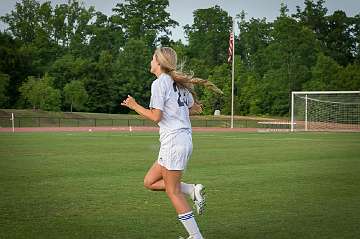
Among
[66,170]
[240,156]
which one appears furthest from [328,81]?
[66,170]

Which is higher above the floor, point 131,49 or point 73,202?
point 131,49

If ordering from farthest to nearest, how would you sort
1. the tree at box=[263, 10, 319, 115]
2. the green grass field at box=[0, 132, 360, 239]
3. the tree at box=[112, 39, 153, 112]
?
1. the tree at box=[112, 39, 153, 112]
2. the tree at box=[263, 10, 319, 115]
3. the green grass field at box=[0, 132, 360, 239]

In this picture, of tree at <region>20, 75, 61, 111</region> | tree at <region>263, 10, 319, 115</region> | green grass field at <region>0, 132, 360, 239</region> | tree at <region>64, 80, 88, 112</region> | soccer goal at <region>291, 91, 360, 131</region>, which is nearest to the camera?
green grass field at <region>0, 132, 360, 239</region>

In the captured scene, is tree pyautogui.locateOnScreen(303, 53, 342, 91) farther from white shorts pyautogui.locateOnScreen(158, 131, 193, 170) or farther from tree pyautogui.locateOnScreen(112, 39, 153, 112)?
white shorts pyautogui.locateOnScreen(158, 131, 193, 170)

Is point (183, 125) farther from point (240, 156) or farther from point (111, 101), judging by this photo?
point (111, 101)

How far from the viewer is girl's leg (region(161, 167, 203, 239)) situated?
691 cm

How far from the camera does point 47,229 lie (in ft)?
26.8

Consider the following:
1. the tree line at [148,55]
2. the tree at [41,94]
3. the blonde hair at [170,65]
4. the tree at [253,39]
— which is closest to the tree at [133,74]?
the tree line at [148,55]

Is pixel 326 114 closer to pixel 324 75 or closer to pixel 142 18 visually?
pixel 324 75

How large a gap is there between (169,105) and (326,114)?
51012 millimetres

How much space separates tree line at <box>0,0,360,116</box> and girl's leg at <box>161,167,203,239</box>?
65.3 metres

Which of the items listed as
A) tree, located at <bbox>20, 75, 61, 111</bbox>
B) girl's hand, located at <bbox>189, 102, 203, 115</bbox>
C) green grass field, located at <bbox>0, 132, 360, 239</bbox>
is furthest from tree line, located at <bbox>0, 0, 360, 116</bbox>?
girl's hand, located at <bbox>189, 102, 203, 115</bbox>

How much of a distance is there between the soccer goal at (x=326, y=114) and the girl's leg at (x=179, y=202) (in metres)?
47.9

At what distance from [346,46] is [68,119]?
4889 centimetres
